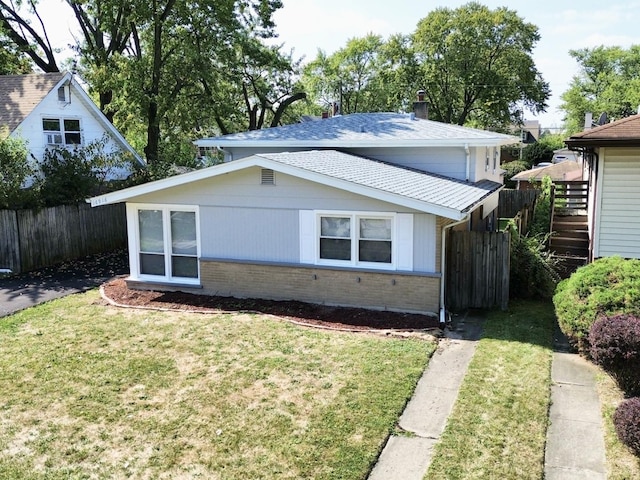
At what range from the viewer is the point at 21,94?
22.4 meters

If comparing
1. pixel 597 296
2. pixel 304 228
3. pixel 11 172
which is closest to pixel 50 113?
pixel 11 172

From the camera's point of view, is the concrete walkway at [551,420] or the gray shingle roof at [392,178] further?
the gray shingle roof at [392,178]

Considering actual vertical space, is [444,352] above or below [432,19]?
below

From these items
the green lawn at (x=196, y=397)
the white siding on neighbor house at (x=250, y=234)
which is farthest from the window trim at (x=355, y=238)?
the green lawn at (x=196, y=397)

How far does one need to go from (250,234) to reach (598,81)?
66.9 meters

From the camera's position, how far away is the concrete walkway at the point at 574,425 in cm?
621

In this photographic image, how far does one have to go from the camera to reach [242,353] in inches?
383

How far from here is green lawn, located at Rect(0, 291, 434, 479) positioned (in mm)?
6422

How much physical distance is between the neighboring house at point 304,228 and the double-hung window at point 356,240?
2cm

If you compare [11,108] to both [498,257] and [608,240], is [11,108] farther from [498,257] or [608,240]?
[608,240]

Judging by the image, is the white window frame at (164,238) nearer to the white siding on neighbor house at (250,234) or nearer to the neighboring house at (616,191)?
the white siding on neighbor house at (250,234)

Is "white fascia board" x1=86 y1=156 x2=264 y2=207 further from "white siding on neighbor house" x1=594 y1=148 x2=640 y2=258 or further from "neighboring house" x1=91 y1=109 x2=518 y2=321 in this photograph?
"white siding on neighbor house" x1=594 y1=148 x2=640 y2=258

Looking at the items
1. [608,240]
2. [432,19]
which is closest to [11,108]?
[608,240]

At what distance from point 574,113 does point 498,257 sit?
5687cm
